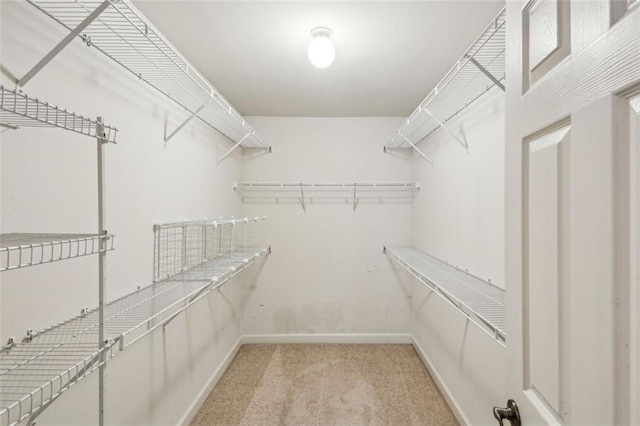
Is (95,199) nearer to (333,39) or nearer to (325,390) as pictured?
(333,39)

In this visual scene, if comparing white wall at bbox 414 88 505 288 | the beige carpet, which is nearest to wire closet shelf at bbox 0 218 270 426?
the beige carpet

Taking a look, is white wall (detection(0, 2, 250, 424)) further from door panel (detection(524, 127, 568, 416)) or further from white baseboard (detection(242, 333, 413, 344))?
door panel (detection(524, 127, 568, 416))

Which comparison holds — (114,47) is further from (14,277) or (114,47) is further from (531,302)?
(531,302)

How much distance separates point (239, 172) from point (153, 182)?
4.69 ft

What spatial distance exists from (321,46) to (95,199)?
3.84 ft

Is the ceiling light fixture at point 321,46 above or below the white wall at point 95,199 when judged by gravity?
above

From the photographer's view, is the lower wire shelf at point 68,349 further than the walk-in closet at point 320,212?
Yes

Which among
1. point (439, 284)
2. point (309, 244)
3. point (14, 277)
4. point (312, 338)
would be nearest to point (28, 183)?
point (14, 277)

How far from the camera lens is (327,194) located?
2986 mm

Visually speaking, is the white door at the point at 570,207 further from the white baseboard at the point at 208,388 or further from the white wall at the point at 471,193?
the white baseboard at the point at 208,388

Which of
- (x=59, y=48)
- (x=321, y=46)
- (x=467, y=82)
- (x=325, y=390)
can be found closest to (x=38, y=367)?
(x=59, y=48)

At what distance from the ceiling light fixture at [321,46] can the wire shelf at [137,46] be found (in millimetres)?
549

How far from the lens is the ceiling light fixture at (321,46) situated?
4.79 ft

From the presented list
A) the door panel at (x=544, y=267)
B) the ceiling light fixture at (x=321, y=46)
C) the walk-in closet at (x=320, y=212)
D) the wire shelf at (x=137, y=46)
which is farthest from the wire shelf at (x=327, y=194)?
the door panel at (x=544, y=267)
